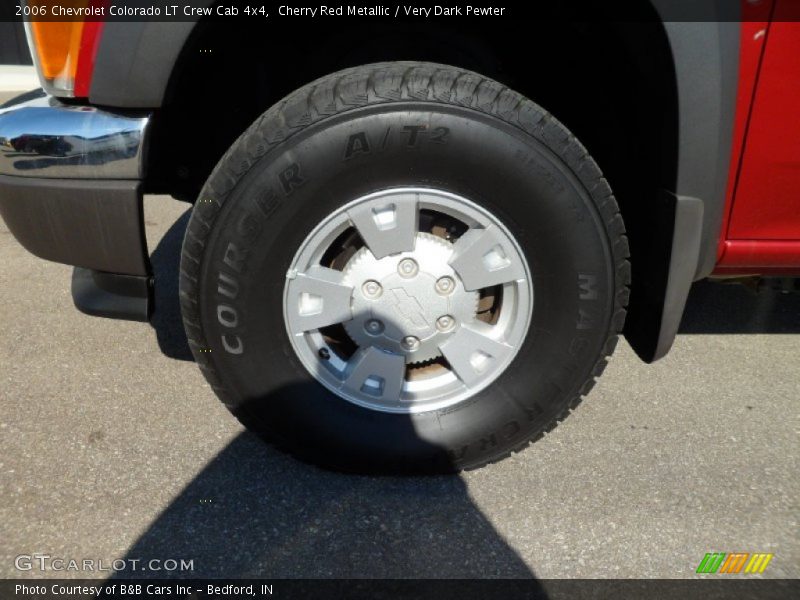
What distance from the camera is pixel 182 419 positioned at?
225 cm

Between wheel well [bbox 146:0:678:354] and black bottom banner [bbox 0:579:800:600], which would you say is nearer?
black bottom banner [bbox 0:579:800:600]

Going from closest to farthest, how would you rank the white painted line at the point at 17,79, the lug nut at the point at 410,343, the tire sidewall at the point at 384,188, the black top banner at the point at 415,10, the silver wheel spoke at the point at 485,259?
the black top banner at the point at 415,10 → the tire sidewall at the point at 384,188 → the silver wheel spoke at the point at 485,259 → the lug nut at the point at 410,343 → the white painted line at the point at 17,79

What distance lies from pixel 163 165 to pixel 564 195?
146 cm

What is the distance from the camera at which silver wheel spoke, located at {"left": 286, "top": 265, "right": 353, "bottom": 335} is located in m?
1.83

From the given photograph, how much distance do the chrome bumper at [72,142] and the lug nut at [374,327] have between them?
0.73 meters

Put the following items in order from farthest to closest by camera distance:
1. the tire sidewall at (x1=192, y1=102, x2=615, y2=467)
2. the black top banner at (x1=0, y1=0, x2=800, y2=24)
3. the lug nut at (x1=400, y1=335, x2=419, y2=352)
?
the lug nut at (x1=400, y1=335, x2=419, y2=352) < the tire sidewall at (x1=192, y1=102, x2=615, y2=467) < the black top banner at (x1=0, y1=0, x2=800, y2=24)

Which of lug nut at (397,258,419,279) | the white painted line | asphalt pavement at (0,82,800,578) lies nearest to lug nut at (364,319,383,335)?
lug nut at (397,258,419,279)

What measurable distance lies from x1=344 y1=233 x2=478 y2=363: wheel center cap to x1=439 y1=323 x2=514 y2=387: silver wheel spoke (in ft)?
0.10

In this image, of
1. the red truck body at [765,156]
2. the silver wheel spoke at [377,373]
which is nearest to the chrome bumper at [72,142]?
the silver wheel spoke at [377,373]

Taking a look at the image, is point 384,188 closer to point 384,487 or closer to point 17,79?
point 384,487

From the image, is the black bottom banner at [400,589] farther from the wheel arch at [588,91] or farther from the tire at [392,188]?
the wheel arch at [588,91]

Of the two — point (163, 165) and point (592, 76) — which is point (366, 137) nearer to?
point (592, 76)

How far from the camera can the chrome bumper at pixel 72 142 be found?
175 cm

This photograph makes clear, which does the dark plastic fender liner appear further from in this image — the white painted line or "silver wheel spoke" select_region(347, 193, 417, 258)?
the white painted line
